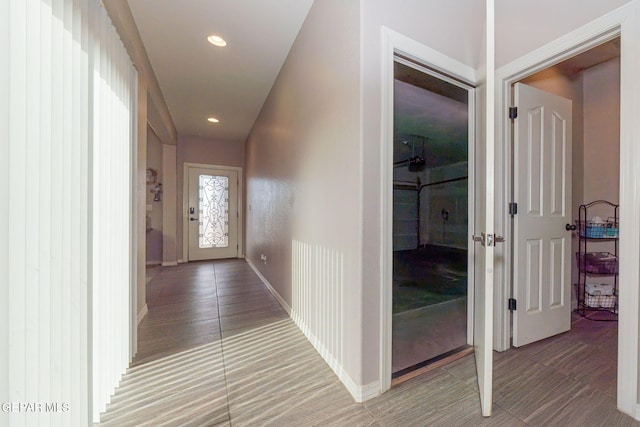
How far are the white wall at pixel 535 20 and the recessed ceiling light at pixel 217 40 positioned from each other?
232 centimetres

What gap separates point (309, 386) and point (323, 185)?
128 cm

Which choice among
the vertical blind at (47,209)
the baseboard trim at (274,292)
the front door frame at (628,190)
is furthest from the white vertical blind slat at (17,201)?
the front door frame at (628,190)

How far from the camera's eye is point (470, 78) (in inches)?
68.9

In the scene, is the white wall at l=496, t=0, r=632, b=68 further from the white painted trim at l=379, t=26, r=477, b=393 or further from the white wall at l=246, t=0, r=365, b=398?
Result: the white wall at l=246, t=0, r=365, b=398

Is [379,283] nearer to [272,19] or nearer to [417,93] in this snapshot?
[272,19]

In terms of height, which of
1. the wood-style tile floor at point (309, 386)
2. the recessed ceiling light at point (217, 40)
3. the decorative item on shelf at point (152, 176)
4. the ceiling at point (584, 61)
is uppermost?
the recessed ceiling light at point (217, 40)

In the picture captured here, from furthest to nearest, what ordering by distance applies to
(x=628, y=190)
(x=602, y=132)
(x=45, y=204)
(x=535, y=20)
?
(x=602, y=132) → (x=535, y=20) → (x=628, y=190) → (x=45, y=204)

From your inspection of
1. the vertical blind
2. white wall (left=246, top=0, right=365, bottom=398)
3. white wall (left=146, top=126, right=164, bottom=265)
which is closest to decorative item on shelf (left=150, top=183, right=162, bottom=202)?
white wall (left=146, top=126, right=164, bottom=265)

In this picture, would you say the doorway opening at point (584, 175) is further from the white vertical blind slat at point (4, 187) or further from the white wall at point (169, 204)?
the white wall at point (169, 204)

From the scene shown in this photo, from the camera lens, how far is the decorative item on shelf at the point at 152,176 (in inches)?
189

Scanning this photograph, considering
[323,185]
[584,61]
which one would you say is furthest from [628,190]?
[584,61]

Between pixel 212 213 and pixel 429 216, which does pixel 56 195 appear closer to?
pixel 212 213

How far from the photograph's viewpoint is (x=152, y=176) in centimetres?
487

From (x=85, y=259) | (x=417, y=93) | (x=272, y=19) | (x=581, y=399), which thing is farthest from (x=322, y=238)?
(x=417, y=93)
